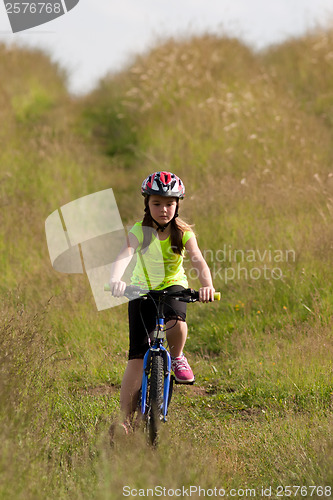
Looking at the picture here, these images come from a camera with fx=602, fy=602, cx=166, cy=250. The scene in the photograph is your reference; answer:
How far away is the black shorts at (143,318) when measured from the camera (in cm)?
448

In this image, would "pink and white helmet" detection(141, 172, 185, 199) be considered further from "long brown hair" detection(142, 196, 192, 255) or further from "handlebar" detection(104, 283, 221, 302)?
"handlebar" detection(104, 283, 221, 302)

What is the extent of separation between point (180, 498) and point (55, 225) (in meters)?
7.19

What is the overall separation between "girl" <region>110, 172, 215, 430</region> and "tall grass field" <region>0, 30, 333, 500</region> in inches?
19.1

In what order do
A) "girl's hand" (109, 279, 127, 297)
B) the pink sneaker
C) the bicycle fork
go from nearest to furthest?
"girl's hand" (109, 279, 127, 297), the bicycle fork, the pink sneaker

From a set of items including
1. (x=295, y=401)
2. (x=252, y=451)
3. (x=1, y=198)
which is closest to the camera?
(x=252, y=451)

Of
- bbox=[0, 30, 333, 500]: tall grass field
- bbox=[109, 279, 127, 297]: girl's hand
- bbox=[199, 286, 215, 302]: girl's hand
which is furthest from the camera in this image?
bbox=[199, 286, 215, 302]: girl's hand

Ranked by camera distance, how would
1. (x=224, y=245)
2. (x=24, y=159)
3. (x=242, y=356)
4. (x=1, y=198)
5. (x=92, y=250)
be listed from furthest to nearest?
(x=24, y=159)
(x=1, y=198)
(x=92, y=250)
(x=224, y=245)
(x=242, y=356)

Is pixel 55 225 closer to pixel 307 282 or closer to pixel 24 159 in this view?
pixel 24 159

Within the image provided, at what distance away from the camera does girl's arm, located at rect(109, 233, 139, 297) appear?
157 inches

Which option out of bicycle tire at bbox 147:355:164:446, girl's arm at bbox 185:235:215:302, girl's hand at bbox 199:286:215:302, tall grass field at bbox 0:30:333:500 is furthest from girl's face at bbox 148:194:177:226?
tall grass field at bbox 0:30:333:500

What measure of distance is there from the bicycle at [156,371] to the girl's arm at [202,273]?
0.05 m

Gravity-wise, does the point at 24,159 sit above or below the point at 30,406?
below

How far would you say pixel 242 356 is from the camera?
20.8ft

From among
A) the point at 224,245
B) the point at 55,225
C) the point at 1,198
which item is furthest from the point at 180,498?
the point at 1,198
